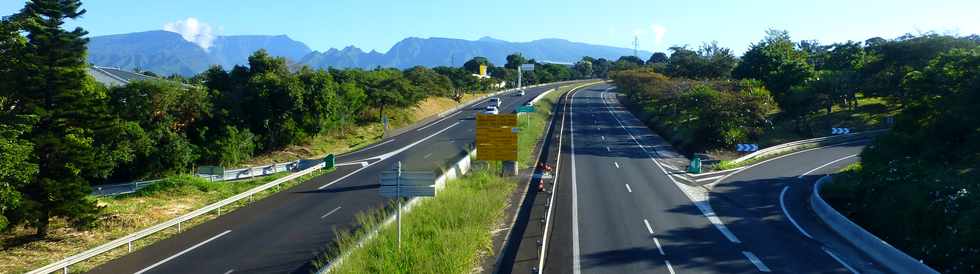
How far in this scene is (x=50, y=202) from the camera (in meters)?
21.8

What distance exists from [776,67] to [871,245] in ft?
198

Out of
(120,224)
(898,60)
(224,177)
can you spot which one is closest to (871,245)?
(120,224)

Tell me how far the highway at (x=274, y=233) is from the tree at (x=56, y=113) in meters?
4.61

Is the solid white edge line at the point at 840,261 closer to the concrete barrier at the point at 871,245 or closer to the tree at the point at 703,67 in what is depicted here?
the concrete barrier at the point at 871,245

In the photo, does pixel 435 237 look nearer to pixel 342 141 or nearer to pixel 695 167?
pixel 695 167

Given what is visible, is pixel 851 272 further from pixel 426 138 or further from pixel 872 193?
pixel 426 138

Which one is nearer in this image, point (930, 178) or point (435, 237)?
point (435, 237)

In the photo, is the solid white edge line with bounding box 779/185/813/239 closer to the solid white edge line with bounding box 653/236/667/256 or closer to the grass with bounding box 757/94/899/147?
the solid white edge line with bounding box 653/236/667/256

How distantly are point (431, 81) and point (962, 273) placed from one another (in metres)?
71.3

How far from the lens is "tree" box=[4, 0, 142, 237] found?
21.8 metres

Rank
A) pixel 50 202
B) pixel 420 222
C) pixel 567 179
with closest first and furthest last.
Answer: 1. pixel 420 222
2. pixel 50 202
3. pixel 567 179

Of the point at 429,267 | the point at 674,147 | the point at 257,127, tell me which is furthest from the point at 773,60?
the point at 429,267

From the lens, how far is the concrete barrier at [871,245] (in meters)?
16.5

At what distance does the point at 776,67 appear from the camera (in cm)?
7394
